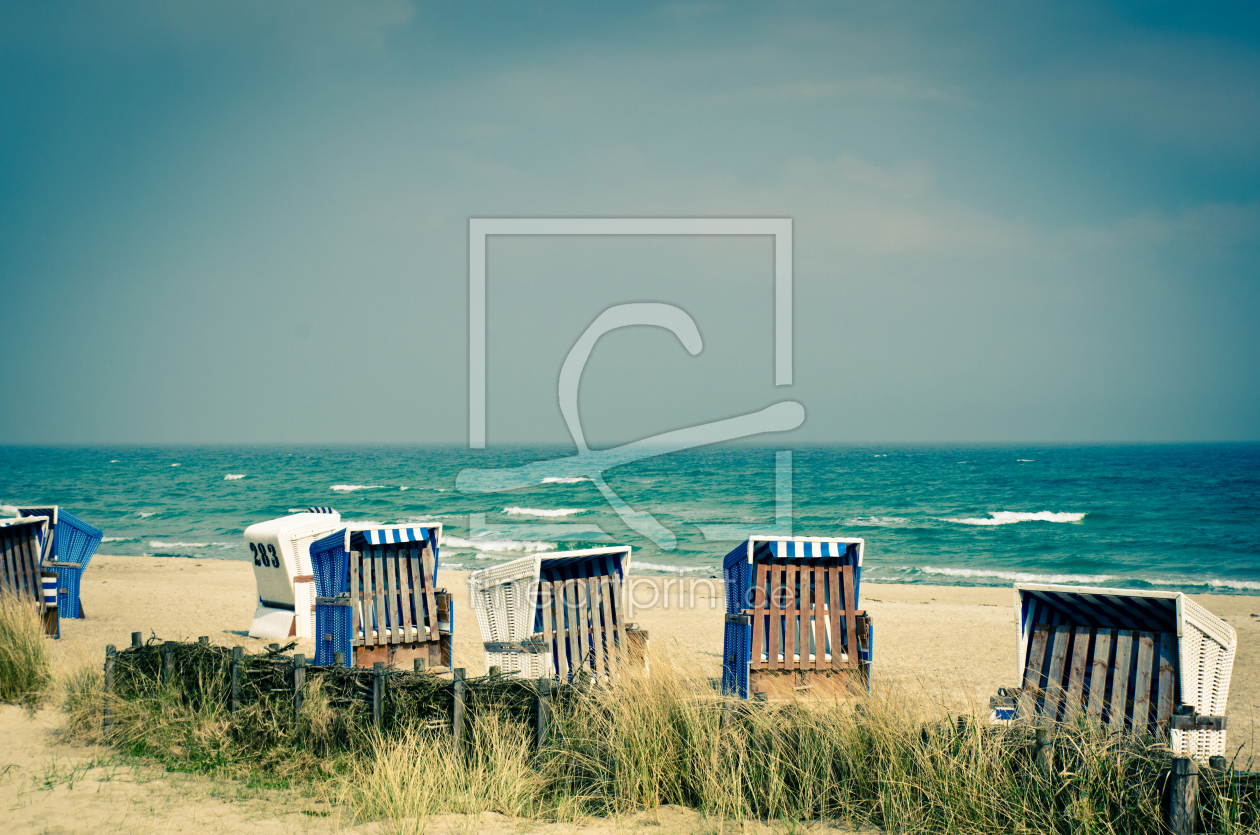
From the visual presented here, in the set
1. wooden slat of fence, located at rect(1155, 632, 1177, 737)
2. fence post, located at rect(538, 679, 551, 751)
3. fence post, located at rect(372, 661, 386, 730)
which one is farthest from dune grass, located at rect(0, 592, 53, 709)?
wooden slat of fence, located at rect(1155, 632, 1177, 737)

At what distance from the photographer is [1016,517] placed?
43.4 metres

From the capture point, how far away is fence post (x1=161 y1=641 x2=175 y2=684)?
22.9ft

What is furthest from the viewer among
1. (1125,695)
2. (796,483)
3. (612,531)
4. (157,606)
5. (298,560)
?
(796,483)

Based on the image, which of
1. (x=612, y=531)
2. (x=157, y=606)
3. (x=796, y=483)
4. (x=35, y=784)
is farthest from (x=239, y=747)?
(x=796, y=483)

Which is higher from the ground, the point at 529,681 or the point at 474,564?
the point at 529,681

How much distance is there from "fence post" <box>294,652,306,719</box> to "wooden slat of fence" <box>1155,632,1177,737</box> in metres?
5.66

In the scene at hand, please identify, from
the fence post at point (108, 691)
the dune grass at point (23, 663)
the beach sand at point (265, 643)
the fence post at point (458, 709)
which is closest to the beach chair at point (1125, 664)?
the beach sand at point (265, 643)

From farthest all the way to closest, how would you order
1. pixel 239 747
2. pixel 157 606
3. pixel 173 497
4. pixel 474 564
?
pixel 173 497
pixel 474 564
pixel 157 606
pixel 239 747

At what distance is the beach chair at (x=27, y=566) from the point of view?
36.0 feet

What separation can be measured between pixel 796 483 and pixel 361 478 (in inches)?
1431

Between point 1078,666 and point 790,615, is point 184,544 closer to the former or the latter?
point 790,615

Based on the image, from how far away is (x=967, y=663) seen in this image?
1143 cm

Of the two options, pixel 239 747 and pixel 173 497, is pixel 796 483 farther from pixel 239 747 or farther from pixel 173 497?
pixel 239 747

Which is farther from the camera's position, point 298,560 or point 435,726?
point 298,560
